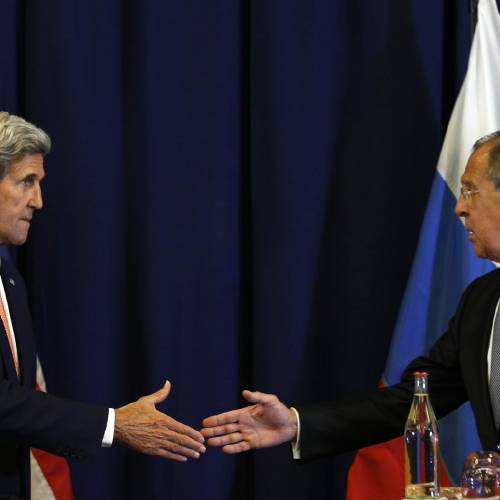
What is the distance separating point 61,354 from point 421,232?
4.66 ft

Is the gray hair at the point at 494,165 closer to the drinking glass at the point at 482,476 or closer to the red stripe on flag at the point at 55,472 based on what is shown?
the drinking glass at the point at 482,476

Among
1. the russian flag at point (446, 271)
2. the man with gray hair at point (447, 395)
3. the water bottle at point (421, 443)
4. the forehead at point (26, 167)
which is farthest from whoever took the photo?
the russian flag at point (446, 271)

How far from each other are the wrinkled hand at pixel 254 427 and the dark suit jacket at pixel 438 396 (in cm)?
5

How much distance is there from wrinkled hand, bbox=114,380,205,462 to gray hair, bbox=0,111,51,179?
82 centimetres

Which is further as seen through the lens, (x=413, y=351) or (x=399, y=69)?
(x=399, y=69)

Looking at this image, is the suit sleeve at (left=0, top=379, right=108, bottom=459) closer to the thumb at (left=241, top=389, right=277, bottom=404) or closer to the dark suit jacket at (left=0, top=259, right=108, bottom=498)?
the dark suit jacket at (left=0, top=259, right=108, bottom=498)

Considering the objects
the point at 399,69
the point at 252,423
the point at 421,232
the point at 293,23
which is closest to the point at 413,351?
the point at 421,232

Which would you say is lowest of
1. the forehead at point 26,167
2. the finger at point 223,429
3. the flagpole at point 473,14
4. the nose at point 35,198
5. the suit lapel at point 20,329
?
the finger at point 223,429

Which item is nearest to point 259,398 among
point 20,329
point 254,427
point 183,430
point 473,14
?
point 254,427

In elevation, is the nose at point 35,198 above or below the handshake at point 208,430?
above

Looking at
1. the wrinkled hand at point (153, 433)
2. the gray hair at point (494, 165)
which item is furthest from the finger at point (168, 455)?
the gray hair at point (494, 165)

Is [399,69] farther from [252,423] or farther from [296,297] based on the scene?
[252,423]

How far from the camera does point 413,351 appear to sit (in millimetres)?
3590

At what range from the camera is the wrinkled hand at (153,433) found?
122 inches
